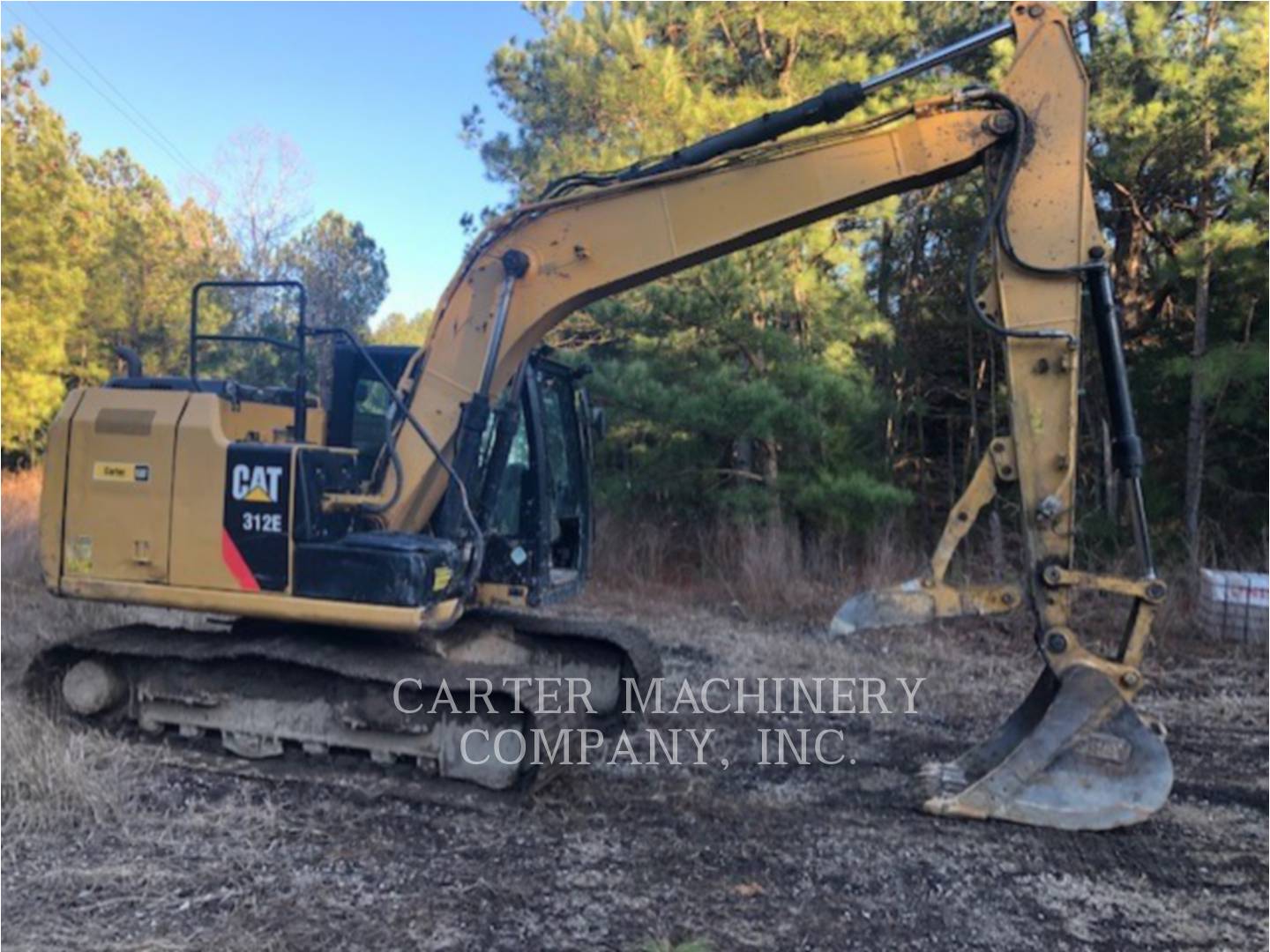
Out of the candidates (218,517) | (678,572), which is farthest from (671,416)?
(218,517)

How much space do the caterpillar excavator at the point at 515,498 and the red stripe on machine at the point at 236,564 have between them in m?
→ 0.01

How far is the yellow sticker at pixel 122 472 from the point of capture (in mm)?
4953

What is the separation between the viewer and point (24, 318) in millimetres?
16547

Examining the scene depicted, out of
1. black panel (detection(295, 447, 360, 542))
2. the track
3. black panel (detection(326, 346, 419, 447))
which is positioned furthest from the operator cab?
the track

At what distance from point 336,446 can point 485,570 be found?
1.24m

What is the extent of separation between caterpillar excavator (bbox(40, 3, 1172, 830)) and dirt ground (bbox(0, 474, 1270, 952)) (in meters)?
0.30

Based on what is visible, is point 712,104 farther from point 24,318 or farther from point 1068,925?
point 24,318

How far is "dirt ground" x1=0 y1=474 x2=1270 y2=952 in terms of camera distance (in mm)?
3391

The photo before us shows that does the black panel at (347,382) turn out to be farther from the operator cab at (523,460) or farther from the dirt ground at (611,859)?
the dirt ground at (611,859)

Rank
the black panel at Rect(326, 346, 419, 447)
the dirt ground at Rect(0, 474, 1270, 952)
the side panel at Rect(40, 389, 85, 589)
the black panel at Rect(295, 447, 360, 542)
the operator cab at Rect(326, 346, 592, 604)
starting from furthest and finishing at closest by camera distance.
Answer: the black panel at Rect(326, 346, 419, 447) → the operator cab at Rect(326, 346, 592, 604) → the side panel at Rect(40, 389, 85, 589) → the black panel at Rect(295, 447, 360, 542) → the dirt ground at Rect(0, 474, 1270, 952)

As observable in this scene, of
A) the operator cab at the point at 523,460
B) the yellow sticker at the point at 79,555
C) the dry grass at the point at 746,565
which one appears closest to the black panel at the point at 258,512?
the operator cab at the point at 523,460

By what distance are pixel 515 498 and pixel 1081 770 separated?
3.04 metres

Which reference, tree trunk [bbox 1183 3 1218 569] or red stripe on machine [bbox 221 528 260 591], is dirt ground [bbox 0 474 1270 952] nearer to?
red stripe on machine [bbox 221 528 260 591]

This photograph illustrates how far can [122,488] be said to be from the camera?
196 inches
